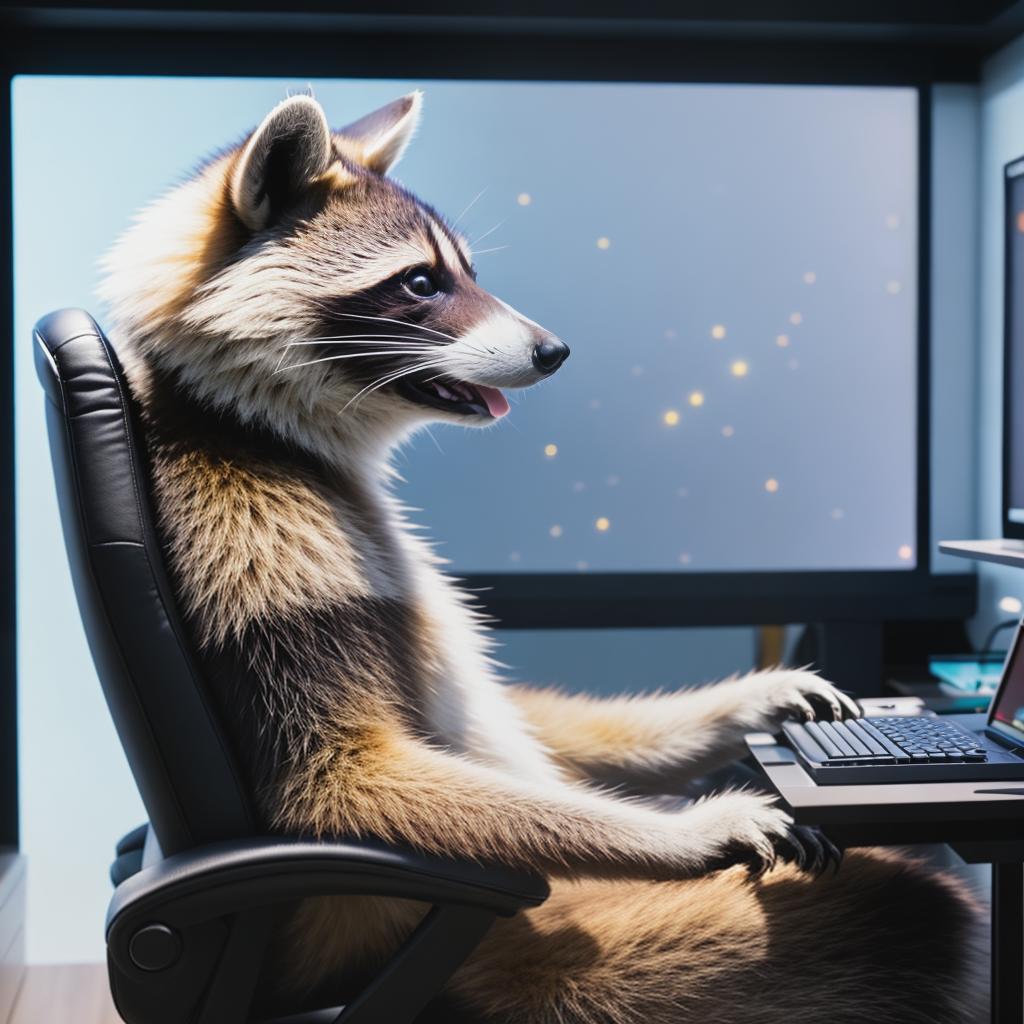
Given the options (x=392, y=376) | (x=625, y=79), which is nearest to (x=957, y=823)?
(x=392, y=376)

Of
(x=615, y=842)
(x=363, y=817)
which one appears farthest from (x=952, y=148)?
(x=363, y=817)

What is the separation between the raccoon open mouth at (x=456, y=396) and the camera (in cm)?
140

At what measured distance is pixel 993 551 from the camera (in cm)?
144

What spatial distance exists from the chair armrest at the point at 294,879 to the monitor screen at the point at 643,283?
1242mm

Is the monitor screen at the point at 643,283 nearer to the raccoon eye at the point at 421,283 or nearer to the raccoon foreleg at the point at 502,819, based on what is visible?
the raccoon eye at the point at 421,283

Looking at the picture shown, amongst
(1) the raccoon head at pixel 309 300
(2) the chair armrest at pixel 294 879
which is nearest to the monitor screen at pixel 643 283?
(1) the raccoon head at pixel 309 300

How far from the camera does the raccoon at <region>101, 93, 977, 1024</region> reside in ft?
3.44

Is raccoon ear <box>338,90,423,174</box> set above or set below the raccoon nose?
above

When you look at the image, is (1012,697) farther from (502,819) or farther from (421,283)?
(421,283)

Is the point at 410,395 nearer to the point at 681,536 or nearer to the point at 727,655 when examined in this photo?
the point at 681,536

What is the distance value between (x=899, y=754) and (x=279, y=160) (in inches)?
39.3

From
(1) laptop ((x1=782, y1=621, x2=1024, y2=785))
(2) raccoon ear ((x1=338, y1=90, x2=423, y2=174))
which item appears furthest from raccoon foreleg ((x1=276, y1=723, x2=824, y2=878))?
(2) raccoon ear ((x1=338, y1=90, x2=423, y2=174))

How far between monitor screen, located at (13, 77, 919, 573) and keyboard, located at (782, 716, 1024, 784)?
99cm

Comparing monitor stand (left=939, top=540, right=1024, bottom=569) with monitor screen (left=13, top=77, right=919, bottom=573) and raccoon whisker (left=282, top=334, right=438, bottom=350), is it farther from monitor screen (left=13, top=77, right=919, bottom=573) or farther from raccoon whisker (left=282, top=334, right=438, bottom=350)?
raccoon whisker (left=282, top=334, right=438, bottom=350)
